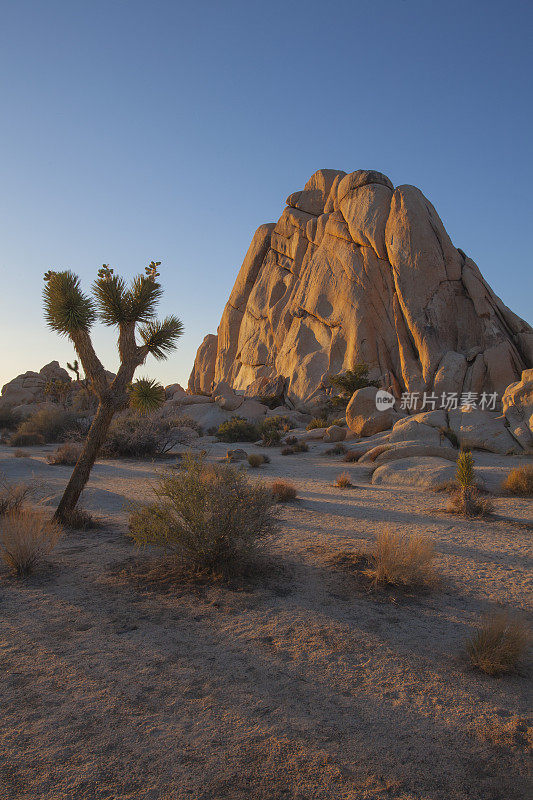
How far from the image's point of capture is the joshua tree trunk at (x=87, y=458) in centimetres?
741

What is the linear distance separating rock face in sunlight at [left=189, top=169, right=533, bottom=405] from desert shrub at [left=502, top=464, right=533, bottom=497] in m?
16.9

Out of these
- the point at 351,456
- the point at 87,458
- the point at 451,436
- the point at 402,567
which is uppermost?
the point at 451,436

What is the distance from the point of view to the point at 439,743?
2.84 meters

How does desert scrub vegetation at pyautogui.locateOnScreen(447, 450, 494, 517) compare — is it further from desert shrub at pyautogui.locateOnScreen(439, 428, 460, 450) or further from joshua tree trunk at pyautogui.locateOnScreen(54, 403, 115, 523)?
desert shrub at pyautogui.locateOnScreen(439, 428, 460, 450)

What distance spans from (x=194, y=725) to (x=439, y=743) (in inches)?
58.0

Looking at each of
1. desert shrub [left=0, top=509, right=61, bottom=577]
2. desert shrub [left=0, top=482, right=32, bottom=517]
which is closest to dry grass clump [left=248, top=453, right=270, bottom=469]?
desert shrub [left=0, top=482, right=32, bottom=517]

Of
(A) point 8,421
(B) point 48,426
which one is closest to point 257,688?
(B) point 48,426

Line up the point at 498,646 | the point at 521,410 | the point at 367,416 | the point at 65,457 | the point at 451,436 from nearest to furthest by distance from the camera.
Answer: the point at 498,646
the point at 65,457
the point at 521,410
the point at 451,436
the point at 367,416

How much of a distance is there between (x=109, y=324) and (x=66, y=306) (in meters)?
0.70

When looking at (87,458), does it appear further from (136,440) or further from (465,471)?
(136,440)

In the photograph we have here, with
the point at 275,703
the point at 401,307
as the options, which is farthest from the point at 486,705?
the point at 401,307

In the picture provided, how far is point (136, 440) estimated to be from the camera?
660 inches

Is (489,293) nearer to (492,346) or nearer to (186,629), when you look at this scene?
(492,346)

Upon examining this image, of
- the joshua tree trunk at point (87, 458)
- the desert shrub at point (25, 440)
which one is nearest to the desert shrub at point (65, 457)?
the desert shrub at point (25, 440)
